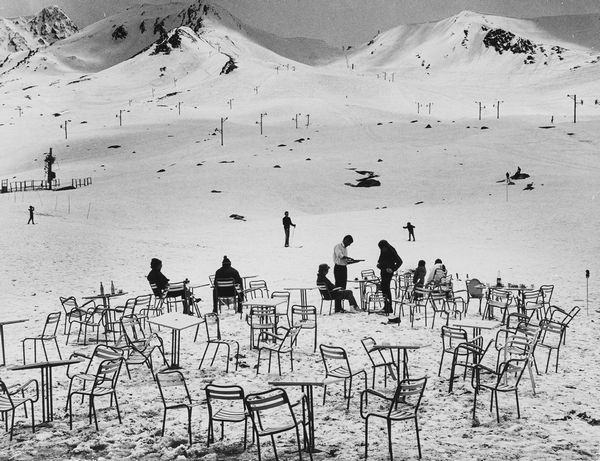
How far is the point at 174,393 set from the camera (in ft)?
31.1

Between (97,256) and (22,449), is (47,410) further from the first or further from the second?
(97,256)

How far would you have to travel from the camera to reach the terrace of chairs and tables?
7.51m

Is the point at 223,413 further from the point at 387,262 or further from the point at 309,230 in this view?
the point at 309,230

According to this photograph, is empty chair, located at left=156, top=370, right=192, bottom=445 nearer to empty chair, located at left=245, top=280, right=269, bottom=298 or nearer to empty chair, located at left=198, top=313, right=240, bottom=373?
empty chair, located at left=198, top=313, right=240, bottom=373

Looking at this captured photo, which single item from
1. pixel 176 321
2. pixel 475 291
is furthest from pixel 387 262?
pixel 176 321

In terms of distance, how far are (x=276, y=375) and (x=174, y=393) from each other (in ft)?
6.23

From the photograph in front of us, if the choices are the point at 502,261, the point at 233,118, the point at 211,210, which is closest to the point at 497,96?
the point at 233,118

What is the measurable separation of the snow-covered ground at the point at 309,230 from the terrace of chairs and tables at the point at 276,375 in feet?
0.38

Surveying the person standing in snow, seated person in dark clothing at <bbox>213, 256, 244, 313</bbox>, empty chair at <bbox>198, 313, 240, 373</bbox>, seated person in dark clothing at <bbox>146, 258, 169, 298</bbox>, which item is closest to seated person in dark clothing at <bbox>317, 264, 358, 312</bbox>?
the person standing in snow

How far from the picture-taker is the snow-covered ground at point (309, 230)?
26.1ft

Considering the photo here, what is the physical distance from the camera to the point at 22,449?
23.7ft

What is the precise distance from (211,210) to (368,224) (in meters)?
16.1

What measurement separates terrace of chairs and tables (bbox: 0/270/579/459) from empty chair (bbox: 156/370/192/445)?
29mm

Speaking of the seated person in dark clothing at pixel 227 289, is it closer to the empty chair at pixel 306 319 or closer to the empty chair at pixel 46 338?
the empty chair at pixel 306 319
